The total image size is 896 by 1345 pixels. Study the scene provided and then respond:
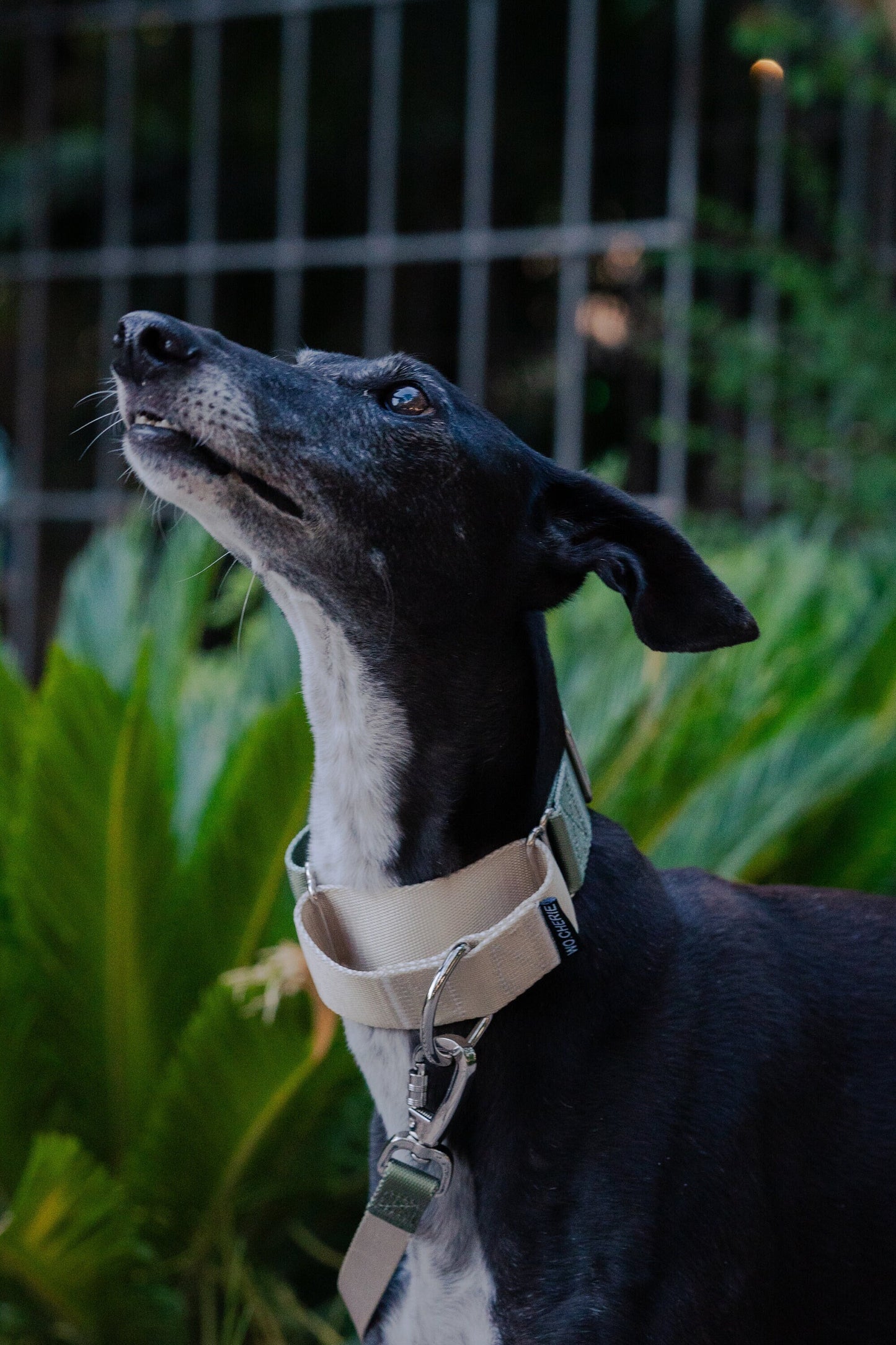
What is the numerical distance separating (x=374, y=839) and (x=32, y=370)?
25.7 ft

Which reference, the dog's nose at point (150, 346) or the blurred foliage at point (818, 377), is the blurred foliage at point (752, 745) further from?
the blurred foliage at point (818, 377)

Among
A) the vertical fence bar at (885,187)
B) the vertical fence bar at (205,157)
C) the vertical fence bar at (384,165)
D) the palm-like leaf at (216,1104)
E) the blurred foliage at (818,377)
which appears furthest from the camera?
the vertical fence bar at (205,157)

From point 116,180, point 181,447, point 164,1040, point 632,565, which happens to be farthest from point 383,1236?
point 116,180

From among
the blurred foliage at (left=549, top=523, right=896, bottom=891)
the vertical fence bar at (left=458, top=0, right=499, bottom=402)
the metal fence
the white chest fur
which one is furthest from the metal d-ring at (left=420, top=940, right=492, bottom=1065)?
the vertical fence bar at (left=458, top=0, right=499, bottom=402)

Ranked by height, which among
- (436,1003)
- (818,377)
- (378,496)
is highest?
(378,496)

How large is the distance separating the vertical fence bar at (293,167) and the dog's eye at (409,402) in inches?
248

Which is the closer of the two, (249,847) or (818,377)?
(249,847)

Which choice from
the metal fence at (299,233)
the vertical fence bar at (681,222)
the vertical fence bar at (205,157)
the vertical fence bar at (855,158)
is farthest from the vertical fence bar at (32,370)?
the vertical fence bar at (855,158)

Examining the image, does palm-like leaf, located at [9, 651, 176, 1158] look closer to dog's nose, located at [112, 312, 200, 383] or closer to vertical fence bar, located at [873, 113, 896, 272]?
dog's nose, located at [112, 312, 200, 383]

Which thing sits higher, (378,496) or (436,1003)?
(378,496)

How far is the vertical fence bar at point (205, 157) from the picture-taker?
334 inches

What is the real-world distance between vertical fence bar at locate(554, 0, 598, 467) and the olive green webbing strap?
19.3 ft

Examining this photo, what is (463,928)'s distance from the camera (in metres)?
1.68

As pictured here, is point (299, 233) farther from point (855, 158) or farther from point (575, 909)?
point (575, 909)
